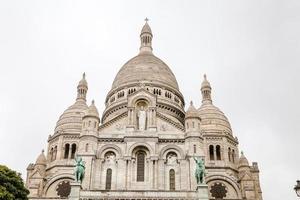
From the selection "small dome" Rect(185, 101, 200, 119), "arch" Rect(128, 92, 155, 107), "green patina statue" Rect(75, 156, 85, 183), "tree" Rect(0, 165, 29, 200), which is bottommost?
"tree" Rect(0, 165, 29, 200)

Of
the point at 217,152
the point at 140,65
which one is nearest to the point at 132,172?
the point at 217,152

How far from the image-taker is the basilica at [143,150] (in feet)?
124

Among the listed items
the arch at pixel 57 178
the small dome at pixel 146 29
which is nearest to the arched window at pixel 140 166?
the arch at pixel 57 178

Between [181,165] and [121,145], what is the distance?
224 inches

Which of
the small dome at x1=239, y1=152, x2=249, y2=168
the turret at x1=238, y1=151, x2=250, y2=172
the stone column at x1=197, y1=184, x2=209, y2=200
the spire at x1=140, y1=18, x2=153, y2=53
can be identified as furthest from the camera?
the spire at x1=140, y1=18, x2=153, y2=53

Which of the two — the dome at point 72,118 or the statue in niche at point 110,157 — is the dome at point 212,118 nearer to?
the dome at point 72,118

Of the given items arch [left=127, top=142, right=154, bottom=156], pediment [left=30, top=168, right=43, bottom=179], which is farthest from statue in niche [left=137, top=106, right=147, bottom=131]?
pediment [left=30, top=168, right=43, bottom=179]

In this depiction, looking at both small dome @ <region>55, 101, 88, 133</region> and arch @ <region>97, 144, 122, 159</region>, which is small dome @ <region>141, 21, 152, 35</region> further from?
arch @ <region>97, 144, 122, 159</region>

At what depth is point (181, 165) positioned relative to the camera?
38844 millimetres

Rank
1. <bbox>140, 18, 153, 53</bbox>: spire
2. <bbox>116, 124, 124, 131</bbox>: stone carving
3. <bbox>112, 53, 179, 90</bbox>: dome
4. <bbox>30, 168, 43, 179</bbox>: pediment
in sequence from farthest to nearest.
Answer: <bbox>140, 18, 153, 53</bbox>: spire, <bbox>112, 53, 179, 90</bbox>: dome, <bbox>30, 168, 43, 179</bbox>: pediment, <bbox>116, 124, 124, 131</bbox>: stone carving

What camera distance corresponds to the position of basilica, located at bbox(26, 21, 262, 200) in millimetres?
37844

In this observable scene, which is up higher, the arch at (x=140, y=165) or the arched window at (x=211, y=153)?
the arched window at (x=211, y=153)

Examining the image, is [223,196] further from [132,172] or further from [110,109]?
[110,109]

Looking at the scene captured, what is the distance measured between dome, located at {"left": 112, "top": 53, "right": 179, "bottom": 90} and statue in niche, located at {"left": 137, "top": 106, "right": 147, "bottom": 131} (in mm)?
12348
